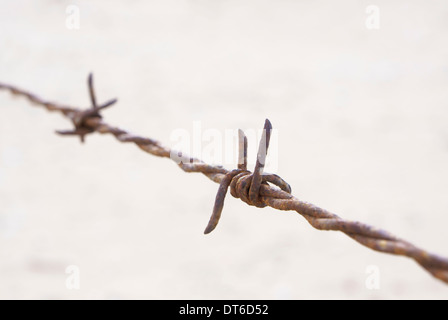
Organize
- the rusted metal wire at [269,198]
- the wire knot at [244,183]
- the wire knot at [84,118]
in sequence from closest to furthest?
the rusted metal wire at [269,198] < the wire knot at [244,183] < the wire knot at [84,118]

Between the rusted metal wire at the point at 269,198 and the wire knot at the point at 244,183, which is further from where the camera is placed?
the wire knot at the point at 244,183

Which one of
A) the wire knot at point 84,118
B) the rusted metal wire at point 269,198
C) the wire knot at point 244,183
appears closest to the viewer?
the rusted metal wire at point 269,198

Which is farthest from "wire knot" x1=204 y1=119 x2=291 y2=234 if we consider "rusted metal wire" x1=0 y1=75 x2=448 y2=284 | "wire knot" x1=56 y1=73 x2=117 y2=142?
"wire knot" x1=56 y1=73 x2=117 y2=142

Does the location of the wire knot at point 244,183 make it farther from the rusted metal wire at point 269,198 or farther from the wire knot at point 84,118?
the wire knot at point 84,118

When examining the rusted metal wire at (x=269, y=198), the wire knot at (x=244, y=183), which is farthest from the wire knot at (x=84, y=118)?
the wire knot at (x=244, y=183)

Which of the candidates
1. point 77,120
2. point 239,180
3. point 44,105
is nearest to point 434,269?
point 239,180

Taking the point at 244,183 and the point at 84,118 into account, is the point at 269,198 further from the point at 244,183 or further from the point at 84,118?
the point at 84,118

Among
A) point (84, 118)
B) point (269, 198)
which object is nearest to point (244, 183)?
point (269, 198)

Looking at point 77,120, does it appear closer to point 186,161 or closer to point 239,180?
point 186,161

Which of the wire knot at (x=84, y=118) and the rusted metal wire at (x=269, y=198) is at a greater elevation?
the wire knot at (x=84, y=118)

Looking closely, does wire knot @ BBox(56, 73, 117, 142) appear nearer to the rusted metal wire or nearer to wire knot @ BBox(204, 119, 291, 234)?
the rusted metal wire
